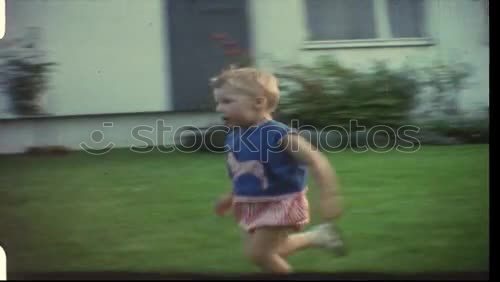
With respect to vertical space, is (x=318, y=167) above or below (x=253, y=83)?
below

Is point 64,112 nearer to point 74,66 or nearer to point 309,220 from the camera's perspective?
point 74,66

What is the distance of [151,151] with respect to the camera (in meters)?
3.71

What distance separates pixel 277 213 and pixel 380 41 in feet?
4.66

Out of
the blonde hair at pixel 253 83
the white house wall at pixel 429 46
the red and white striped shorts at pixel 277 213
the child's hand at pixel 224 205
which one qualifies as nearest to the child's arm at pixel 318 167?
the red and white striped shorts at pixel 277 213

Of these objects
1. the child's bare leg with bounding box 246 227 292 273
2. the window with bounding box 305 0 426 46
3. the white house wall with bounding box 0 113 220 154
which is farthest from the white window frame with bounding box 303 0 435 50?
the child's bare leg with bounding box 246 227 292 273

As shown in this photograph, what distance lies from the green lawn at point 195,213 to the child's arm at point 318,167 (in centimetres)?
15

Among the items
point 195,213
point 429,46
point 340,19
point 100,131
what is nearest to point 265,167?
point 195,213

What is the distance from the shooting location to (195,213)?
3682 mm

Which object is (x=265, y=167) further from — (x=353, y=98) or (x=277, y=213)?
(x=353, y=98)

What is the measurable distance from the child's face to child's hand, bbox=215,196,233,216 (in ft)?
1.09

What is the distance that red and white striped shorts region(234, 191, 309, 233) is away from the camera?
10.5ft

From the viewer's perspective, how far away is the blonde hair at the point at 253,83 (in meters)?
3.27

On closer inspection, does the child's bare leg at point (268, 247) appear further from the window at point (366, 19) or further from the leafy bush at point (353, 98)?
the window at point (366, 19)

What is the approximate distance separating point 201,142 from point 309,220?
2.27 feet
